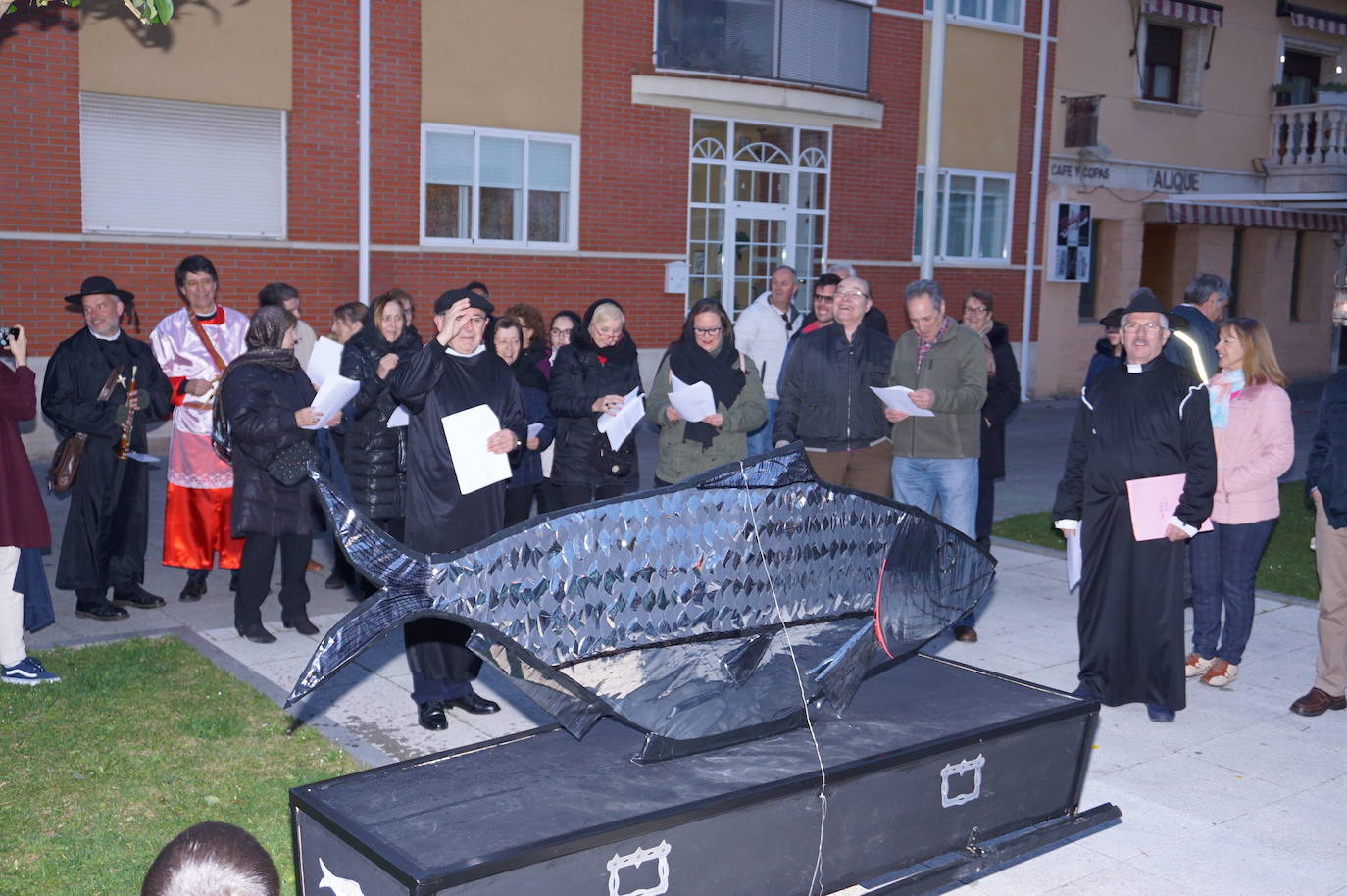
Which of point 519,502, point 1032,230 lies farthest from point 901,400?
point 1032,230

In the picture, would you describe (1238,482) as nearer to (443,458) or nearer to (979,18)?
→ (443,458)

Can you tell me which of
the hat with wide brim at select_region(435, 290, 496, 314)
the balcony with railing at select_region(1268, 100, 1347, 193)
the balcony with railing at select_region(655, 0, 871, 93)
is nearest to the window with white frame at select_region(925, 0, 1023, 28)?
the balcony with railing at select_region(655, 0, 871, 93)

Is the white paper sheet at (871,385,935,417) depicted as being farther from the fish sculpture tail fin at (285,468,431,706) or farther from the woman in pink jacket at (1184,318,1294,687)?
the fish sculpture tail fin at (285,468,431,706)

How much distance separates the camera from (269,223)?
14906mm

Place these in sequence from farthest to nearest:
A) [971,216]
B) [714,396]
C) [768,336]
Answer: [971,216], [768,336], [714,396]

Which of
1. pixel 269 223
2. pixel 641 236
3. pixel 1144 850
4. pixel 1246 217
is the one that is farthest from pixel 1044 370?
pixel 1144 850

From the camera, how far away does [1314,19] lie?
25594mm

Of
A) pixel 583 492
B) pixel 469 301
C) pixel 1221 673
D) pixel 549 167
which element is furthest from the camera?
pixel 549 167

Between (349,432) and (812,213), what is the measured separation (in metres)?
12.8

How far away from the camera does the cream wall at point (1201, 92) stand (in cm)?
2227

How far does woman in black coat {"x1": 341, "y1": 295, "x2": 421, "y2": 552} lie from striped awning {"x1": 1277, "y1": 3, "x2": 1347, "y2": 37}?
23.1 metres

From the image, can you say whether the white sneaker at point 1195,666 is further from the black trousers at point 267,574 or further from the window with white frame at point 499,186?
the window with white frame at point 499,186

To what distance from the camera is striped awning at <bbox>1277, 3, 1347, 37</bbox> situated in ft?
82.4

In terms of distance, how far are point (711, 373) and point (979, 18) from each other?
15544 mm
